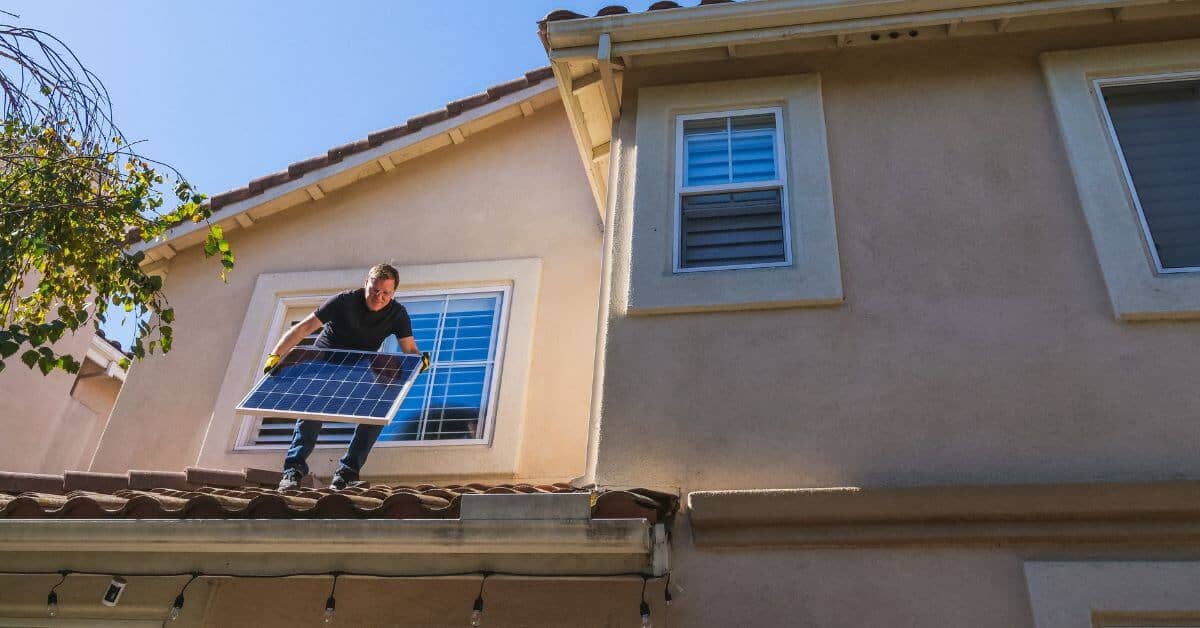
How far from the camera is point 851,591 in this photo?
4629 mm

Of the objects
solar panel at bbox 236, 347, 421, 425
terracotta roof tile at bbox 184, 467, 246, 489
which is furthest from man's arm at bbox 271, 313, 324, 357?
terracotta roof tile at bbox 184, 467, 246, 489

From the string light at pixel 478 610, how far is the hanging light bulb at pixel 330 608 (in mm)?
661

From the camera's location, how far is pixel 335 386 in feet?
20.4

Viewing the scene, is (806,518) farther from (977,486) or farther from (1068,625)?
(1068,625)

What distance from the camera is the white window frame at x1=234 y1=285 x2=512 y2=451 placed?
7.53 m

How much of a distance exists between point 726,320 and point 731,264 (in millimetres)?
547

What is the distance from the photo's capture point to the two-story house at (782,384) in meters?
4.64

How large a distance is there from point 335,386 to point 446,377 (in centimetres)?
176

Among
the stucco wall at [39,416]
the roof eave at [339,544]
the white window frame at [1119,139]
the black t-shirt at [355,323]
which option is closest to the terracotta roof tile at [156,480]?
the black t-shirt at [355,323]

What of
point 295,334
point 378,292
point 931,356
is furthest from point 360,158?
point 931,356

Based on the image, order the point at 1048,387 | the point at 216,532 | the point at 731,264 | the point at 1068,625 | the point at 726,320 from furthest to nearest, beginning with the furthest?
the point at 731,264 → the point at 726,320 → the point at 1048,387 → the point at 216,532 → the point at 1068,625

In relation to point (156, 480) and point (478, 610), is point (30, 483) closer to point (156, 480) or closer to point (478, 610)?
point (156, 480)

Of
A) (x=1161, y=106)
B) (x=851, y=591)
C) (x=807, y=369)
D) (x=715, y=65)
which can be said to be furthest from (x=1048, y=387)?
(x=715, y=65)

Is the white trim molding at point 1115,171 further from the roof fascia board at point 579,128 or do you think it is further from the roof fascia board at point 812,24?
the roof fascia board at point 579,128
